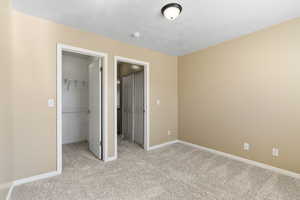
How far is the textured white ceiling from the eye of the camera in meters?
1.86

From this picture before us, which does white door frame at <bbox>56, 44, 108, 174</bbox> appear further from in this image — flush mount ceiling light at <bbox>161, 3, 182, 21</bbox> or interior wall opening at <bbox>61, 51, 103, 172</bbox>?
flush mount ceiling light at <bbox>161, 3, 182, 21</bbox>

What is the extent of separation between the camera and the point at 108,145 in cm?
284

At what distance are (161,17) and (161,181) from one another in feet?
8.47

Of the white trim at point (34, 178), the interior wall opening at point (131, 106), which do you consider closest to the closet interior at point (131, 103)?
the interior wall opening at point (131, 106)

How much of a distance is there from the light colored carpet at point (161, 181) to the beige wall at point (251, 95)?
0.47m

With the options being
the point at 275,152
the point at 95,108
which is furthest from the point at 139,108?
the point at 275,152

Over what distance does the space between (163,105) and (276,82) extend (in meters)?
2.39

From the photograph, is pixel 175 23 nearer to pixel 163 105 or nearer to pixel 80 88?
pixel 163 105

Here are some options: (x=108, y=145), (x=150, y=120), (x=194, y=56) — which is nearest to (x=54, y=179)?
(x=108, y=145)

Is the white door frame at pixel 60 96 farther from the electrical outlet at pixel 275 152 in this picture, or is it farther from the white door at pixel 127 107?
the electrical outlet at pixel 275 152

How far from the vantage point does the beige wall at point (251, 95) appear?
224 centimetres

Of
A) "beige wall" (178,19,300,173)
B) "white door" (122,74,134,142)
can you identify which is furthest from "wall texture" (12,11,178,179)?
"beige wall" (178,19,300,173)

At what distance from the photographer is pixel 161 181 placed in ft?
6.93

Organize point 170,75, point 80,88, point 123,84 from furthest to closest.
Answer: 1. point 123,84
2. point 80,88
3. point 170,75
